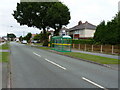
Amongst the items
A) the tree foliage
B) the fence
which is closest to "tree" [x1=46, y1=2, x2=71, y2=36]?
the fence

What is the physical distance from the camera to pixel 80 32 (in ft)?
223

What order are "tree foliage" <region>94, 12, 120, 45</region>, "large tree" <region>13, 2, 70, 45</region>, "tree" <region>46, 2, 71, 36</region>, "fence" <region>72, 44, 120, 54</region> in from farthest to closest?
"large tree" <region>13, 2, 70, 45</region> → "tree" <region>46, 2, 71, 36</region> → "tree foliage" <region>94, 12, 120, 45</region> → "fence" <region>72, 44, 120, 54</region>

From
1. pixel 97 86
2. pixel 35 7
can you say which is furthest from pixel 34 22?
pixel 97 86

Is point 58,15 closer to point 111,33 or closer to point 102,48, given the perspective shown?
point 102,48

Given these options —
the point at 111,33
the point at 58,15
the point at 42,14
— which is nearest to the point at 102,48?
the point at 111,33

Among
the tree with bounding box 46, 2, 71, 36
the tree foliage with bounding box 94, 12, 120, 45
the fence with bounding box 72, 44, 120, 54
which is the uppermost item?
the tree with bounding box 46, 2, 71, 36

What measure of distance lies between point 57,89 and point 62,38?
912 inches

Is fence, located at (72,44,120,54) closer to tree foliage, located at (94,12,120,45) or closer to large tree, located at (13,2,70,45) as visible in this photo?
tree foliage, located at (94,12,120,45)

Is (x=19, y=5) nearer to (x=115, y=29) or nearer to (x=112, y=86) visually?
(x=115, y=29)

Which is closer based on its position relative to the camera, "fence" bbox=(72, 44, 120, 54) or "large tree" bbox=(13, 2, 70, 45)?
"fence" bbox=(72, 44, 120, 54)

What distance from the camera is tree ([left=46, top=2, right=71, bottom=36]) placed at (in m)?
41.8

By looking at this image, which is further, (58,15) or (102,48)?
(58,15)

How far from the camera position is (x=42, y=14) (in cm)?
4584

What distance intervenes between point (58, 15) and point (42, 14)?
18.6ft
